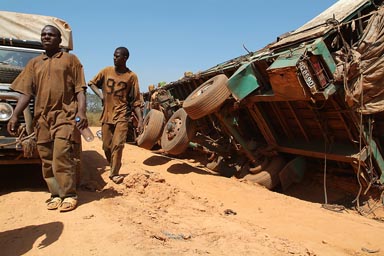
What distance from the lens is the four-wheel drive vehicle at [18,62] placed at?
434 cm

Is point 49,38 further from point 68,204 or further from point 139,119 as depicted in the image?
point 139,119

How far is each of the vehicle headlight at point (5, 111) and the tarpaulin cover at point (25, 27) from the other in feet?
6.99

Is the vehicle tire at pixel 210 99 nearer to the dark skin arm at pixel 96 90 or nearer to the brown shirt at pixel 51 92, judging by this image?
the dark skin arm at pixel 96 90

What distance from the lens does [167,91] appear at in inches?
415

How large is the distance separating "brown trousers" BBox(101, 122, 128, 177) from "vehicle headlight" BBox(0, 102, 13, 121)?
4.76 ft

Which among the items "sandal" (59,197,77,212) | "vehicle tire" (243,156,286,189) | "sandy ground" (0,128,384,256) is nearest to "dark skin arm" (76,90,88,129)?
"sandal" (59,197,77,212)

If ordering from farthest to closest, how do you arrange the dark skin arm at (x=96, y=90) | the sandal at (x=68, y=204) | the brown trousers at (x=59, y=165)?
the dark skin arm at (x=96, y=90), the brown trousers at (x=59, y=165), the sandal at (x=68, y=204)

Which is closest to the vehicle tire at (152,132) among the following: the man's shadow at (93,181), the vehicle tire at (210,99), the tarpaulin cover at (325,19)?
the man's shadow at (93,181)

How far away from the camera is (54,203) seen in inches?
151

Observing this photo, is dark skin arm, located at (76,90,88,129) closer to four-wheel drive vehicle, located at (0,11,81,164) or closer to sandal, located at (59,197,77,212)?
four-wheel drive vehicle, located at (0,11,81,164)

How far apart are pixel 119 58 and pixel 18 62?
4.98ft

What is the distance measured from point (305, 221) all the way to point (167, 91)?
259 inches

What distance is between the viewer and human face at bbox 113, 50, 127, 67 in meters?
5.59

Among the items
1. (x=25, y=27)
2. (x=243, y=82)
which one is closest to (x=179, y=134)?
(x=243, y=82)
